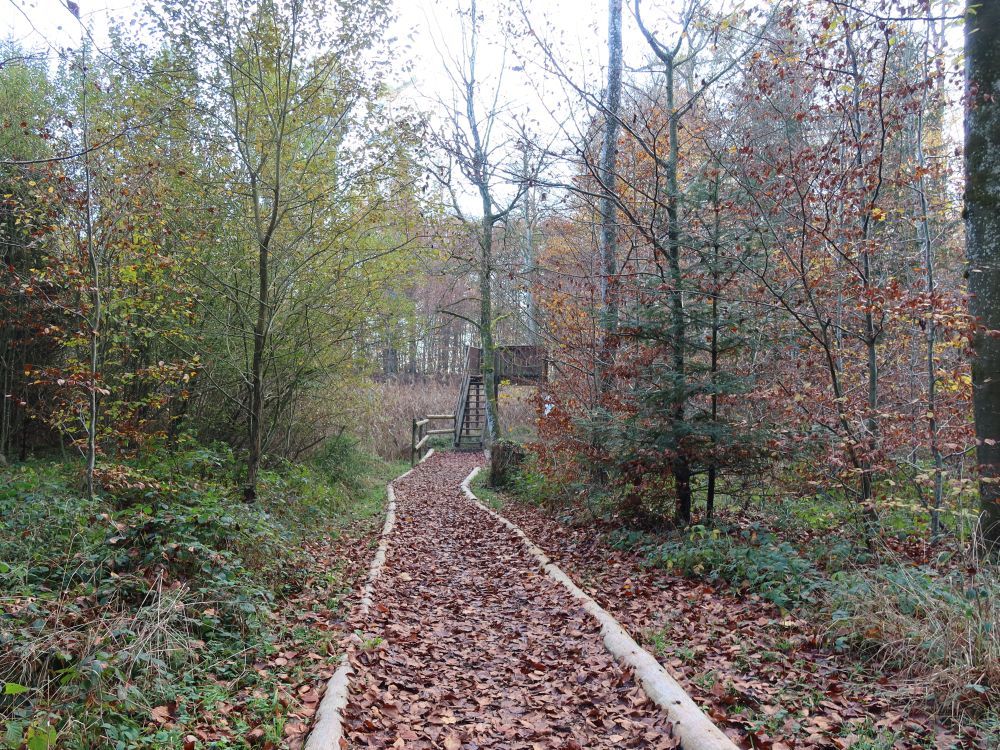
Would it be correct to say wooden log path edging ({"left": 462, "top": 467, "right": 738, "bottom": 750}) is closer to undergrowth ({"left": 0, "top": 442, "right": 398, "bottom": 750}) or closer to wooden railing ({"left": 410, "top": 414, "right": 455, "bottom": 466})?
undergrowth ({"left": 0, "top": 442, "right": 398, "bottom": 750})

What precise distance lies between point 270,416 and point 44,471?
355cm

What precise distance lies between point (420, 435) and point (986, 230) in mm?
20073

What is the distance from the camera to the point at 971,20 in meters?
4.94

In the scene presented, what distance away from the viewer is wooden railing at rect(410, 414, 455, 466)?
842 inches

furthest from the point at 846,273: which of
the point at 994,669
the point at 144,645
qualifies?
the point at 144,645

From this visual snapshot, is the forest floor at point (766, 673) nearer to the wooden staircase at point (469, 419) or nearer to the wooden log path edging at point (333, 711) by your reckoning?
the wooden log path edging at point (333, 711)

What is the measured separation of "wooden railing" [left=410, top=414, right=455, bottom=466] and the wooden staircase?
0.66 metres

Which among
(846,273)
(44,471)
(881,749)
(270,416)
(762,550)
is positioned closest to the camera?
(881,749)

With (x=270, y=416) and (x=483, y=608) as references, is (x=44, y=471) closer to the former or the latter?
(x=270, y=416)

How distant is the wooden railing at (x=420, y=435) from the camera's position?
70.1 feet

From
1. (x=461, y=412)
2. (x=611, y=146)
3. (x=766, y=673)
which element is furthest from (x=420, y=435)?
(x=766, y=673)

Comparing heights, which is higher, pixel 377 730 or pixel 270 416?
pixel 270 416

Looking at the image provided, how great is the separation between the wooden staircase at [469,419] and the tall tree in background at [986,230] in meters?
19.3

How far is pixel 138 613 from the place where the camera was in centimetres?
411
